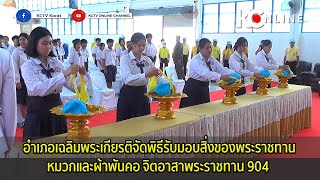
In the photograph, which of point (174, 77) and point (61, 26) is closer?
point (174, 77)

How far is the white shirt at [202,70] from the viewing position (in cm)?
337

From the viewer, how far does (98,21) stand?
54.0ft

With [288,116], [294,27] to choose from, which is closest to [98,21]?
[294,27]

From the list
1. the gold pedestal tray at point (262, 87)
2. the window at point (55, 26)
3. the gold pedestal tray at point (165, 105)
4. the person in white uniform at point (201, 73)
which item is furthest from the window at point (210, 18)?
the window at point (55, 26)

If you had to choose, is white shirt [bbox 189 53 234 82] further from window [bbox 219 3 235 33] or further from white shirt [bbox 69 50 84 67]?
window [bbox 219 3 235 33]

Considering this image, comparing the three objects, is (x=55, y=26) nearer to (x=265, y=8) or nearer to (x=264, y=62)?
(x=265, y=8)

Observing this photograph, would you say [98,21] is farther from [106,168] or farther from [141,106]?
[106,168]

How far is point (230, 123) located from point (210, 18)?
28.8ft

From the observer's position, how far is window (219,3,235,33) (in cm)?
1062

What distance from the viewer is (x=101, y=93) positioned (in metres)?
5.56

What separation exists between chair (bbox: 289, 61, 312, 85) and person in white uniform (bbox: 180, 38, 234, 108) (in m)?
5.31

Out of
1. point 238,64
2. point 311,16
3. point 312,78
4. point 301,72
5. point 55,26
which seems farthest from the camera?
point 55,26

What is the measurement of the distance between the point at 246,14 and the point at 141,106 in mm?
8054

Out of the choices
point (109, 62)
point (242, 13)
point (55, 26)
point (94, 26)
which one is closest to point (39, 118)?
point (109, 62)
